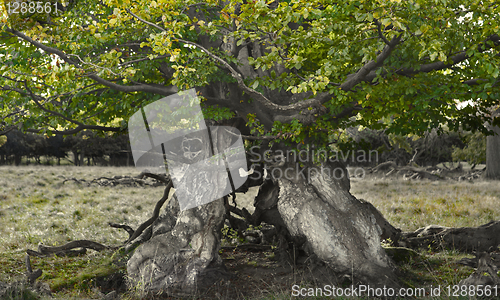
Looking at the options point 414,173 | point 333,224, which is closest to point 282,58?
point 333,224

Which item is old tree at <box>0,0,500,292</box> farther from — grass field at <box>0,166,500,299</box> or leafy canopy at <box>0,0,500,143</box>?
grass field at <box>0,166,500,299</box>

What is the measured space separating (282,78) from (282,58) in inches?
15.0

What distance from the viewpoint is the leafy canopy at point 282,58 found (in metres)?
5.43

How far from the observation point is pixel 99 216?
1457cm

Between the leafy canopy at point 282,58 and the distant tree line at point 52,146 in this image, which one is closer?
the leafy canopy at point 282,58

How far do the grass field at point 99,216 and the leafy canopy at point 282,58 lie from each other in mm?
3327

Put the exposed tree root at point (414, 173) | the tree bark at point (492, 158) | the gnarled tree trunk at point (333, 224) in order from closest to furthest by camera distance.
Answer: the gnarled tree trunk at point (333, 224) → the tree bark at point (492, 158) → the exposed tree root at point (414, 173)

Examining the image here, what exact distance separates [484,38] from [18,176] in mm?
27726

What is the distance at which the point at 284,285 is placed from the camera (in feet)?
23.2

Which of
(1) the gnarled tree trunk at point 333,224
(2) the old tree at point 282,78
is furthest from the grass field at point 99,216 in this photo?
(2) the old tree at point 282,78

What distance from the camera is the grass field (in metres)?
7.55

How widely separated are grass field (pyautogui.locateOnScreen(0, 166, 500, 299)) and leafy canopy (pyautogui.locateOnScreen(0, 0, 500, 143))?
333 cm

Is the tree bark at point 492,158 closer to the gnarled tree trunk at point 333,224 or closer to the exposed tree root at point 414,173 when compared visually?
the exposed tree root at point 414,173

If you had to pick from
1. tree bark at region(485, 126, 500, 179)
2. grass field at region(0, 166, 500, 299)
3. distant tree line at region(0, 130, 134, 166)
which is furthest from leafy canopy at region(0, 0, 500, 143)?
distant tree line at region(0, 130, 134, 166)
